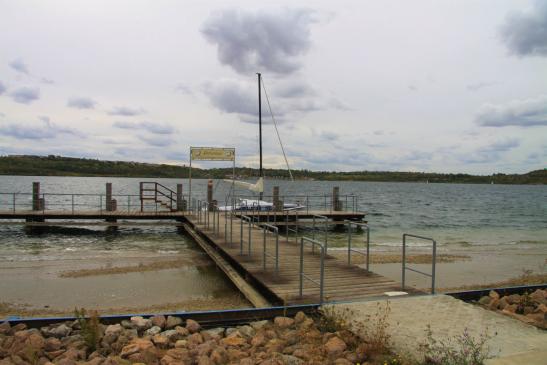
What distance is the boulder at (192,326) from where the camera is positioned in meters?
6.39

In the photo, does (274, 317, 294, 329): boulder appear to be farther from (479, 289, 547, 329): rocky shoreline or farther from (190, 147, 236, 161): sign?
(190, 147, 236, 161): sign

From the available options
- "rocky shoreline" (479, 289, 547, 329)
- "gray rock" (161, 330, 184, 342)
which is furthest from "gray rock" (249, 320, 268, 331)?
"rocky shoreline" (479, 289, 547, 329)

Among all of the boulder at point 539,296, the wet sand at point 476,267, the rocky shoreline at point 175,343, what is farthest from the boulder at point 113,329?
the wet sand at point 476,267

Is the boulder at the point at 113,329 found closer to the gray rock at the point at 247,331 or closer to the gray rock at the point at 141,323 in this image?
the gray rock at the point at 141,323

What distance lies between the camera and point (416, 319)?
20.9 ft

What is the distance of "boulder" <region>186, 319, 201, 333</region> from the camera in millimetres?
6391

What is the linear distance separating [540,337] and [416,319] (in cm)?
155

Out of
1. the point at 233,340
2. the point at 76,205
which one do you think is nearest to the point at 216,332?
the point at 233,340

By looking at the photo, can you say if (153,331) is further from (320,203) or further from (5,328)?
(320,203)

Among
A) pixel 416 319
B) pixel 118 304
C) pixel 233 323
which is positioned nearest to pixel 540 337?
pixel 416 319

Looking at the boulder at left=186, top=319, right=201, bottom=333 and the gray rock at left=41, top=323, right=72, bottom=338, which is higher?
the boulder at left=186, top=319, right=201, bottom=333

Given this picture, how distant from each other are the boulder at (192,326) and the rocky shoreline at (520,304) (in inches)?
185

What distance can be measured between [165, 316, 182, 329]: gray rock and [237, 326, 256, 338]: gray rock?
0.91 m

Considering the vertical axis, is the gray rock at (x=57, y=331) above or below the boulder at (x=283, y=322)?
below
